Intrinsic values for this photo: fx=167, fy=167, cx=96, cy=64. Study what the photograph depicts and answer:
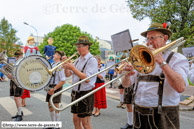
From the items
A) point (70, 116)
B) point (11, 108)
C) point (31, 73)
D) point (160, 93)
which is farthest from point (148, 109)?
point (11, 108)

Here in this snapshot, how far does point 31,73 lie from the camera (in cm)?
275

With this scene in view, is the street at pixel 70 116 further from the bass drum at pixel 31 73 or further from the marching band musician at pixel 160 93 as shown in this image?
the marching band musician at pixel 160 93

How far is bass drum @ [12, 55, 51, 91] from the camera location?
8.68 feet

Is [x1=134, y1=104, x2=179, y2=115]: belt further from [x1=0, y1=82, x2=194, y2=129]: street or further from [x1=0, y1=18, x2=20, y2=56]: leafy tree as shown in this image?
[x1=0, y1=18, x2=20, y2=56]: leafy tree

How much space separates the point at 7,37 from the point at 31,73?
152 feet

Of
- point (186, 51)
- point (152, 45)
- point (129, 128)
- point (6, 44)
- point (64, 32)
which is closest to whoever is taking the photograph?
point (152, 45)

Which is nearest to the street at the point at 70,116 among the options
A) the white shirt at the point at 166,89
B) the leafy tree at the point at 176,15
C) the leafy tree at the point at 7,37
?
the white shirt at the point at 166,89

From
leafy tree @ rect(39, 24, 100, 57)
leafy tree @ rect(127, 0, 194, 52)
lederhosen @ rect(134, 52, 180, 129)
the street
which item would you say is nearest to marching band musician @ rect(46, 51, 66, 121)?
the street

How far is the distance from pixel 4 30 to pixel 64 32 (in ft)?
62.5

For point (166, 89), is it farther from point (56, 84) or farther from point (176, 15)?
point (176, 15)

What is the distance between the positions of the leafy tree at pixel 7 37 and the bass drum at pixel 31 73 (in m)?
44.4

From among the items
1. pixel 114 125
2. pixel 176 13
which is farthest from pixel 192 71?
pixel 176 13

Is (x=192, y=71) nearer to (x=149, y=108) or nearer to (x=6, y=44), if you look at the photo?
(x=149, y=108)

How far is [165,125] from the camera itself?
1.90 metres
